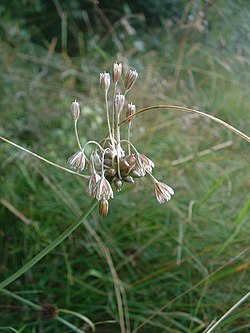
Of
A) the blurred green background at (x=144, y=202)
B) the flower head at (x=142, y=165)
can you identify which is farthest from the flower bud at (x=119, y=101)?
the blurred green background at (x=144, y=202)

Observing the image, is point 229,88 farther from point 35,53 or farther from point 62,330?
point 62,330

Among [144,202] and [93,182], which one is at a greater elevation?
[93,182]

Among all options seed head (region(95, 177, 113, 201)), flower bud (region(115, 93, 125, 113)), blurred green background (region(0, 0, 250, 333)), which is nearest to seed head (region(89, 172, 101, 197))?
seed head (region(95, 177, 113, 201))

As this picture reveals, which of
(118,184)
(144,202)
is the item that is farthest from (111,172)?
(144,202)

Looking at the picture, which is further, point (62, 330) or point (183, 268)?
point (183, 268)

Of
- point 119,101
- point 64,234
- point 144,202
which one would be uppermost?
point 119,101

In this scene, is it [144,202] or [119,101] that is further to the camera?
[144,202]

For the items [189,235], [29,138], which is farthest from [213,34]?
[189,235]

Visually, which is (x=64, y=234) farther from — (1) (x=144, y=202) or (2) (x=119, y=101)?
(1) (x=144, y=202)
